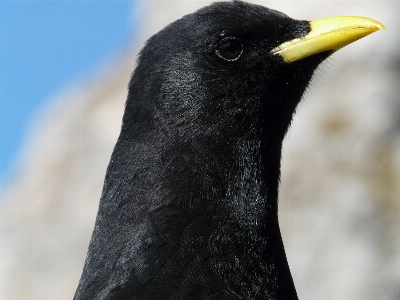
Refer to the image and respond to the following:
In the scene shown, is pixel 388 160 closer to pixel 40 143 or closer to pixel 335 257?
pixel 335 257

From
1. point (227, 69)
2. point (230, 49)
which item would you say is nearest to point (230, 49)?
point (230, 49)

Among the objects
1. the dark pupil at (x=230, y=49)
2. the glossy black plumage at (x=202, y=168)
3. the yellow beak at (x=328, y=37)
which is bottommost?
the glossy black plumage at (x=202, y=168)

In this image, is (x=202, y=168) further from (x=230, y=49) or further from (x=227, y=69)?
(x=230, y=49)

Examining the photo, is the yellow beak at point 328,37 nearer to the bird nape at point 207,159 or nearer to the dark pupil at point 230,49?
the bird nape at point 207,159

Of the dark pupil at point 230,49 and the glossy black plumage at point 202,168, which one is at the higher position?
the dark pupil at point 230,49

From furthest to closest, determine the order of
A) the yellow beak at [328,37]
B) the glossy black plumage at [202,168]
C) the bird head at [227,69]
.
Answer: the yellow beak at [328,37], the bird head at [227,69], the glossy black plumage at [202,168]

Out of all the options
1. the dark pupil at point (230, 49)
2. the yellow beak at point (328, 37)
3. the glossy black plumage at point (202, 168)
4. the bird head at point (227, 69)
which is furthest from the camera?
the yellow beak at point (328, 37)

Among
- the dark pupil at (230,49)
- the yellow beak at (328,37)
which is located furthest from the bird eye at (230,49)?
the yellow beak at (328,37)

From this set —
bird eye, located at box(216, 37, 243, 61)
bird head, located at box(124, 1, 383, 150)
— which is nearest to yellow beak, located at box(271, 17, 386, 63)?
bird head, located at box(124, 1, 383, 150)
